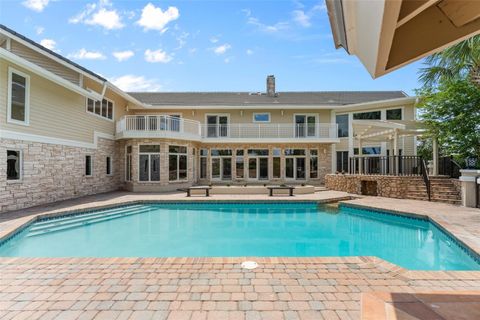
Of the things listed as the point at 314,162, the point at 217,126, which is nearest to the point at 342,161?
the point at 314,162

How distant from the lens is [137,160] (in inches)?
625

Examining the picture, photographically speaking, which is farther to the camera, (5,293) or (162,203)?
(162,203)

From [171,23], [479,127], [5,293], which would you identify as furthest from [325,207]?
[5,293]

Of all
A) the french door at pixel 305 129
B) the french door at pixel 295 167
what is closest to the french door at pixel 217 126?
the french door at pixel 295 167

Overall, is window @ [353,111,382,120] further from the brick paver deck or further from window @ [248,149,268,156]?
the brick paver deck

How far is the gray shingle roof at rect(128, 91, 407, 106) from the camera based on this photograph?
20609 mm

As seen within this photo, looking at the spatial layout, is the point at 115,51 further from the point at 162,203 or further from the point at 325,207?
the point at 325,207

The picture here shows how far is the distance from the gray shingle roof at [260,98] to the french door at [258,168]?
14.2ft

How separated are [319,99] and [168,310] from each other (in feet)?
68.6

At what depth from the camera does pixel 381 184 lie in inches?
547

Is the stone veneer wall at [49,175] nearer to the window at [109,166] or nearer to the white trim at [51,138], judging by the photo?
the white trim at [51,138]

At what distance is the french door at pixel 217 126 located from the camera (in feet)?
65.0

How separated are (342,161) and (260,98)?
812 cm

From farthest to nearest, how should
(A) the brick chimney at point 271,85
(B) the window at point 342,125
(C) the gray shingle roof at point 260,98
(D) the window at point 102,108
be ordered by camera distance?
(A) the brick chimney at point 271,85
(C) the gray shingle roof at point 260,98
(B) the window at point 342,125
(D) the window at point 102,108
